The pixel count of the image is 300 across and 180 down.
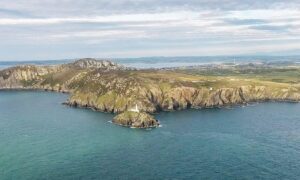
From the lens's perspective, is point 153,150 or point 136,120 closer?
point 153,150

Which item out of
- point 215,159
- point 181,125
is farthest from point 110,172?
point 181,125

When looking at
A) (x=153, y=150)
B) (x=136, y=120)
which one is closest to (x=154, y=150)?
(x=153, y=150)

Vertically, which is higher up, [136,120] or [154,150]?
[136,120]

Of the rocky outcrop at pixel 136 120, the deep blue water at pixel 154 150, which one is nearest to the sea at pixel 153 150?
the deep blue water at pixel 154 150

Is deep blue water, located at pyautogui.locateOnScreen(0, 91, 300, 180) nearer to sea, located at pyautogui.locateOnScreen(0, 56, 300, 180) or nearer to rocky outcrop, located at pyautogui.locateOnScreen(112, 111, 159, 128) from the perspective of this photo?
sea, located at pyautogui.locateOnScreen(0, 56, 300, 180)

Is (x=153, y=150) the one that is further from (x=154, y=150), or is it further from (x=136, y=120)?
(x=136, y=120)

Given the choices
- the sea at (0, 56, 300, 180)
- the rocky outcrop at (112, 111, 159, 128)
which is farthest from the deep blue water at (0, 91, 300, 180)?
the rocky outcrop at (112, 111, 159, 128)
